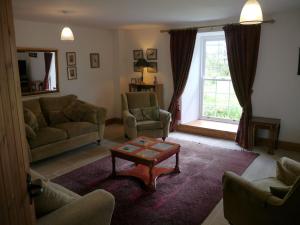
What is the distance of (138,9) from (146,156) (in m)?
2.11

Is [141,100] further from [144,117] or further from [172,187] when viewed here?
[172,187]

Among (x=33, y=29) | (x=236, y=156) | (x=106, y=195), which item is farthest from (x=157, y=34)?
(x=106, y=195)

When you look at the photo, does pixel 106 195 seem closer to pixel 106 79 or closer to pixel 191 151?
pixel 191 151

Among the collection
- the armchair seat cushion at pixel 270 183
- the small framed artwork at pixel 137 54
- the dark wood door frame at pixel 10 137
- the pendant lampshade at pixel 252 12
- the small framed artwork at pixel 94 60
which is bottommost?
the armchair seat cushion at pixel 270 183

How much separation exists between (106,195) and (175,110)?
3.87 meters

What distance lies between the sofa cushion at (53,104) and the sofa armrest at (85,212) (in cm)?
309

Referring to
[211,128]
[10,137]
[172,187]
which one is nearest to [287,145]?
[211,128]

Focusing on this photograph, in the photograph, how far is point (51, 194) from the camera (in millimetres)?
1782

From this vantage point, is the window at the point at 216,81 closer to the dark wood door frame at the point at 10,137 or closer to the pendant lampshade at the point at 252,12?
the pendant lampshade at the point at 252,12

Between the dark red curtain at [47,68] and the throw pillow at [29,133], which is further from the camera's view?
the dark red curtain at [47,68]

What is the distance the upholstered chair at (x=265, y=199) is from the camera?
5.97 feet

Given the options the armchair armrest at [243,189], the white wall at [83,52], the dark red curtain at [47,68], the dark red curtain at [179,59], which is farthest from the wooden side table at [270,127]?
the dark red curtain at [47,68]

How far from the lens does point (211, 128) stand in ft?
17.5

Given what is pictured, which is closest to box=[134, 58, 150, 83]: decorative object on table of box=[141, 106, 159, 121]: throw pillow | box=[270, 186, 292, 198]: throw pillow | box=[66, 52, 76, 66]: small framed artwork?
box=[141, 106, 159, 121]: throw pillow
